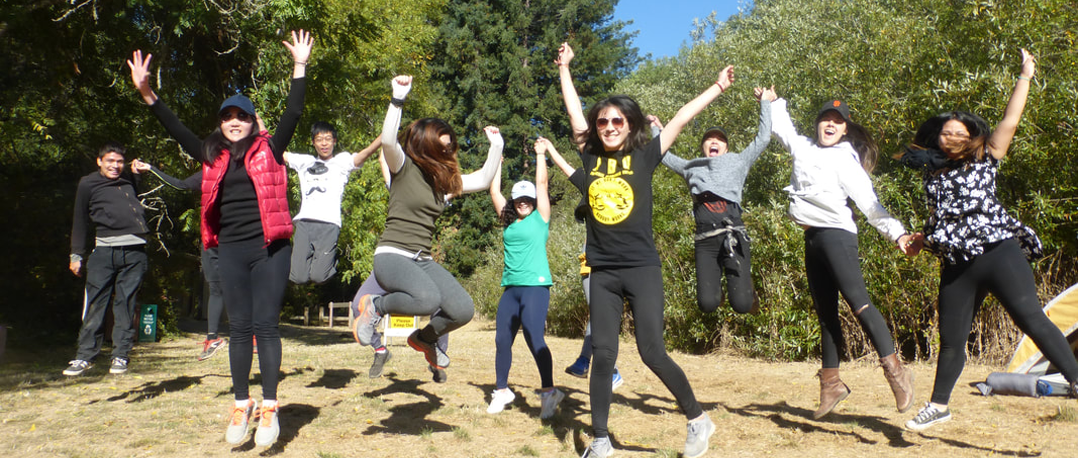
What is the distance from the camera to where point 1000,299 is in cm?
417

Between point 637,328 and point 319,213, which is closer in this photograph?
point 637,328

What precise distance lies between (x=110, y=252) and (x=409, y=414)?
3210mm

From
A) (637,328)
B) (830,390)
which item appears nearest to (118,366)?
(637,328)

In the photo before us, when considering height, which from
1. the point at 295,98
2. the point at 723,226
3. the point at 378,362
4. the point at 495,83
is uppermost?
the point at 495,83

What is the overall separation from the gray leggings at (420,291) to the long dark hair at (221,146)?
1052mm

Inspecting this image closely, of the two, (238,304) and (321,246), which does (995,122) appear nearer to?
(321,246)

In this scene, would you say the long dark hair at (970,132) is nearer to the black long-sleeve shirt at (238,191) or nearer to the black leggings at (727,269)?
the black leggings at (727,269)

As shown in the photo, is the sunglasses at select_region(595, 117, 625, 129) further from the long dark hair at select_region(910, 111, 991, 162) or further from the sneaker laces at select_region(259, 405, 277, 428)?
the sneaker laces at select_region(259, 405, 277, 428)

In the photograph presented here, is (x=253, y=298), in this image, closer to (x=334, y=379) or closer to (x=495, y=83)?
(x=334, y=379)

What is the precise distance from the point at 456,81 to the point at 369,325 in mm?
30907

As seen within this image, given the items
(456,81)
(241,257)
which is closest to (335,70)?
(241,257)

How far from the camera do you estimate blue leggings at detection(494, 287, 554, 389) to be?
229 inches

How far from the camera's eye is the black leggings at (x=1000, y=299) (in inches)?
160

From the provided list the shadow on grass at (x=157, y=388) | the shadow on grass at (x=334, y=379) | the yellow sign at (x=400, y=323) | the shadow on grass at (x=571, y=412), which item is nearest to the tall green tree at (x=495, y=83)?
the yellow sign at (x=400, y=323)
